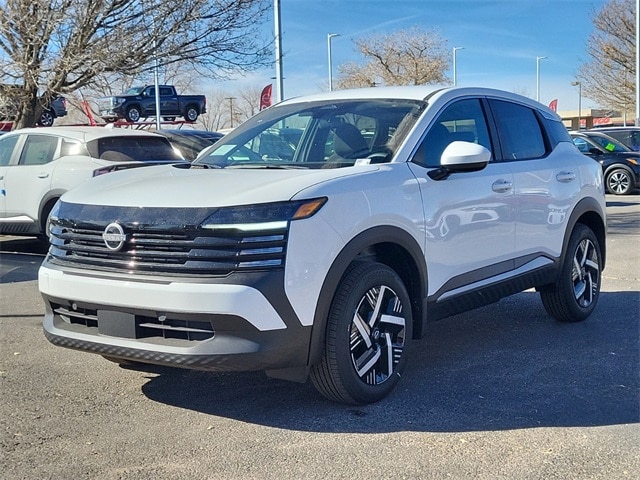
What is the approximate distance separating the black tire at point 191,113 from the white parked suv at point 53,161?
70.3 feet

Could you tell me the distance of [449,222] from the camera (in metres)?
4.64

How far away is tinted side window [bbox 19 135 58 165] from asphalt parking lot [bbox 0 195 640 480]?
14.7 ft

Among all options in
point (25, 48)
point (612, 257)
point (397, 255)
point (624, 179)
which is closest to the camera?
point (397, 255)

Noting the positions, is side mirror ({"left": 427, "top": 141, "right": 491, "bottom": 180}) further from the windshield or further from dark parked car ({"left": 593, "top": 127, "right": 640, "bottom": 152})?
dark parked car ({"left": 593, "top": 127, "right": 640, "bottom": 152})

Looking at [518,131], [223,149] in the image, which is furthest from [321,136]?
[518,131]

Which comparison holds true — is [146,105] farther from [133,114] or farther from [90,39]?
[90,39]

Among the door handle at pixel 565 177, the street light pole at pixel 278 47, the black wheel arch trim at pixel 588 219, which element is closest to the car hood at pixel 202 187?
the door handle at pixel 565 177

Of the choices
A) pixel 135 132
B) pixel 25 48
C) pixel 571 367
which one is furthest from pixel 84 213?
pixel 25 48

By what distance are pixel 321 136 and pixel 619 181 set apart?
14992 millimetres

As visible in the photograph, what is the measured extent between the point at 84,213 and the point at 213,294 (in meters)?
0.96

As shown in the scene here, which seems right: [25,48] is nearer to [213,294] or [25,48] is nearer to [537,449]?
[213,294]

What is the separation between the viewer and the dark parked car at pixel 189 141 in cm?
1158

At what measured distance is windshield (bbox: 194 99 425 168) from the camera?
4.60m

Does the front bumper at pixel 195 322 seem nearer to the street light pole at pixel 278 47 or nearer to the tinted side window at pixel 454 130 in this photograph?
the tinted side window at pixel 454 130
